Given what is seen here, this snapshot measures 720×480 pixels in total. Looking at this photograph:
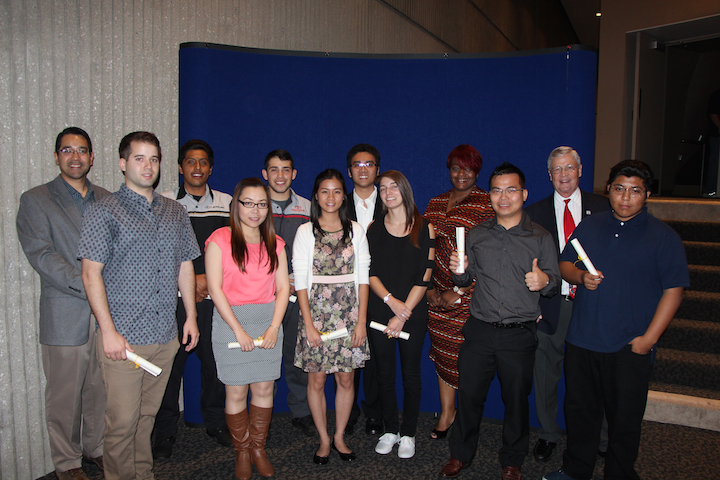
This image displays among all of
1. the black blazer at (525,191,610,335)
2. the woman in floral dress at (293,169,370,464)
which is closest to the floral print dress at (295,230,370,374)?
the woman in floral dress at (293,169,370,464)

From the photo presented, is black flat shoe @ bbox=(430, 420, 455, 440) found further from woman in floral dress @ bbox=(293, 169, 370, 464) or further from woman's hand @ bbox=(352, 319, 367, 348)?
woman's hand @ bbox=(352, 319, 367, 348)

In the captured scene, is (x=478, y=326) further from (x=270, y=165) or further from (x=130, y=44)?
(x=130, y=44)

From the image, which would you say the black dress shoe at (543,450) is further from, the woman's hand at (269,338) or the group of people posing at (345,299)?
the woman's hand at (269,338)

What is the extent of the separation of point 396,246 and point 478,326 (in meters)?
0.62

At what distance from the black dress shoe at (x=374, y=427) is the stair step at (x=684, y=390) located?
207 cm

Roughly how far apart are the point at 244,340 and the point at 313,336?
36cm

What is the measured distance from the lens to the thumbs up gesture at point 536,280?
2.19 meters

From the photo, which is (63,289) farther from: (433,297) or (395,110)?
(395,110)

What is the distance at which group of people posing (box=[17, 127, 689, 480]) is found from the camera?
2.06 meters

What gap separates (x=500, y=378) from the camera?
2352 millimetres

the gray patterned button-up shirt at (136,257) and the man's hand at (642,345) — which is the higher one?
the gray patterned button-up shirt at (136,257)

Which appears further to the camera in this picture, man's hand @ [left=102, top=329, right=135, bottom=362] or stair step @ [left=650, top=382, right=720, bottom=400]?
stair step @ [left=650, top=382, right=720, bottom=400]

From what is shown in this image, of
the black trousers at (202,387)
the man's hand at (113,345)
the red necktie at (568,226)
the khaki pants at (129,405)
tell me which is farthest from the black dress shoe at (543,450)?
the man's hand at (113,345)

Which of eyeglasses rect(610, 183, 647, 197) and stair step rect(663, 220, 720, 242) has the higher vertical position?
eyeglasses rect(610, 183, 647, 197)
